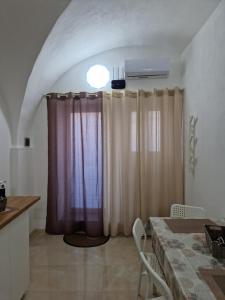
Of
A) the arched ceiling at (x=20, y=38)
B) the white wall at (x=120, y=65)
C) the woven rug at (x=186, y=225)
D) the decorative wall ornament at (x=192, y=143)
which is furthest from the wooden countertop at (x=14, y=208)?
the white wall at (x=120, y=65)

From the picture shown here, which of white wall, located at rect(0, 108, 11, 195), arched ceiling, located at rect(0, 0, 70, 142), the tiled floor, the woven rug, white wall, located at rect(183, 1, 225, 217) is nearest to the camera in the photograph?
the woven rug

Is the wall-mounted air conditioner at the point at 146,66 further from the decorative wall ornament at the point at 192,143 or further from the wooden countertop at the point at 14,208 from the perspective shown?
A: the wooden countertop at the point at 14,208

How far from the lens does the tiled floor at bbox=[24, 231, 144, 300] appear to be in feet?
7.14

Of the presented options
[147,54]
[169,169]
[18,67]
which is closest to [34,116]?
[18,67]

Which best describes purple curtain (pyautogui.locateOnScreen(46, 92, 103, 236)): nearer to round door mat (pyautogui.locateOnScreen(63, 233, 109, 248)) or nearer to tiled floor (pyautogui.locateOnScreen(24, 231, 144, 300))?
round door mat (pyautogui.locateOnScreen(63, 233, 109, 248))

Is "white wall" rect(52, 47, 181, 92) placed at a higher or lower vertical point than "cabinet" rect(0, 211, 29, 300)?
higher

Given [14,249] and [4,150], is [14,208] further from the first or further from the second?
[4,150]

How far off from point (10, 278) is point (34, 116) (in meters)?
2.34

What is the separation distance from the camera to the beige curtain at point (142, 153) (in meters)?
3.38

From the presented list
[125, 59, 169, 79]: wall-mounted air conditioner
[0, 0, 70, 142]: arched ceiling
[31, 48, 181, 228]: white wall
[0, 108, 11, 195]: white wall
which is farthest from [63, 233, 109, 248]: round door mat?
[125, 59, 169, 79]: wall-mounted air conditioner

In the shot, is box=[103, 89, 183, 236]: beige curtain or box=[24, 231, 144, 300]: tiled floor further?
box=[103, 89, 183, 236]: beige curtain

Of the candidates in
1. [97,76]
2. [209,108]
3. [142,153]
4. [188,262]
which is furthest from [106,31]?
[188,262]

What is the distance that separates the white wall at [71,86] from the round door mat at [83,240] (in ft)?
1.81

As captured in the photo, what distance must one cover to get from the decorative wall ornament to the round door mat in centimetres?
151
